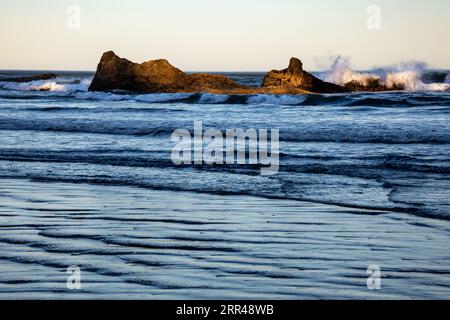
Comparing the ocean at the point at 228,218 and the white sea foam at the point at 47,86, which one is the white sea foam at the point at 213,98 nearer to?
the white sea foam at the point at 47,86

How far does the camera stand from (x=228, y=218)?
8312 millimetres

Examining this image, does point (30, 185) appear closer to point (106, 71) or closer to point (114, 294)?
point (114, 294)

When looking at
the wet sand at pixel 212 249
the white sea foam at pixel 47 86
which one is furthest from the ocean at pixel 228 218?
the white sea foam at pixel 47 86

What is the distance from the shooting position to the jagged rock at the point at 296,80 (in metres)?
42.0

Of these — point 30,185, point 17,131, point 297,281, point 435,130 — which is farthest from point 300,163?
point 17,131

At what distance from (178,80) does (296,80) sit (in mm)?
7996

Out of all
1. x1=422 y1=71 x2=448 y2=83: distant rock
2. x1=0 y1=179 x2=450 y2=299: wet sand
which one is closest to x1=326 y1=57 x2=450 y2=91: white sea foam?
x1=422 y1=71 x2=448 y2=83: distant rock

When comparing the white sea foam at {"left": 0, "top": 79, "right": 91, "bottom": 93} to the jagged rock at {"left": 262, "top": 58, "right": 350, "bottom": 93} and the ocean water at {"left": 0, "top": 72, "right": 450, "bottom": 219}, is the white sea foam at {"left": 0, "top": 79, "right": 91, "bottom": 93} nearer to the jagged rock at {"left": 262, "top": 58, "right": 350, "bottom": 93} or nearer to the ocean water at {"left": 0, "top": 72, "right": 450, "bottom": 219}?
the jagged rock at {"left": 262, "top": 58, "right": 350, "bottom": 93}

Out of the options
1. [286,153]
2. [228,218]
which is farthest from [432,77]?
[228,218]

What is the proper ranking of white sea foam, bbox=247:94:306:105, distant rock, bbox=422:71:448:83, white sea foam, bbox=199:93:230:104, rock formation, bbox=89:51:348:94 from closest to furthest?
white sea foam, bbox=247:94:306:105 → white sea foam, bbox=199:93:230:104 → rock formation, bbox=89:51:348:94 → distant rock, bbox=422:71:448:83

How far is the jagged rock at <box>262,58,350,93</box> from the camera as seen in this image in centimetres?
4205

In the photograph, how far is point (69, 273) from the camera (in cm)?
596

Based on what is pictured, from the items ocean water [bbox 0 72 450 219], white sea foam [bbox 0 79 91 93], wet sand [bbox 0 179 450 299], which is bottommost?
white sea foam [bbox 0 79 91 93]

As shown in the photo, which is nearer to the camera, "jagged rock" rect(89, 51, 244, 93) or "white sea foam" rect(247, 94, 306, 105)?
"white sea foam" rect(247, 94, 306, 105)
